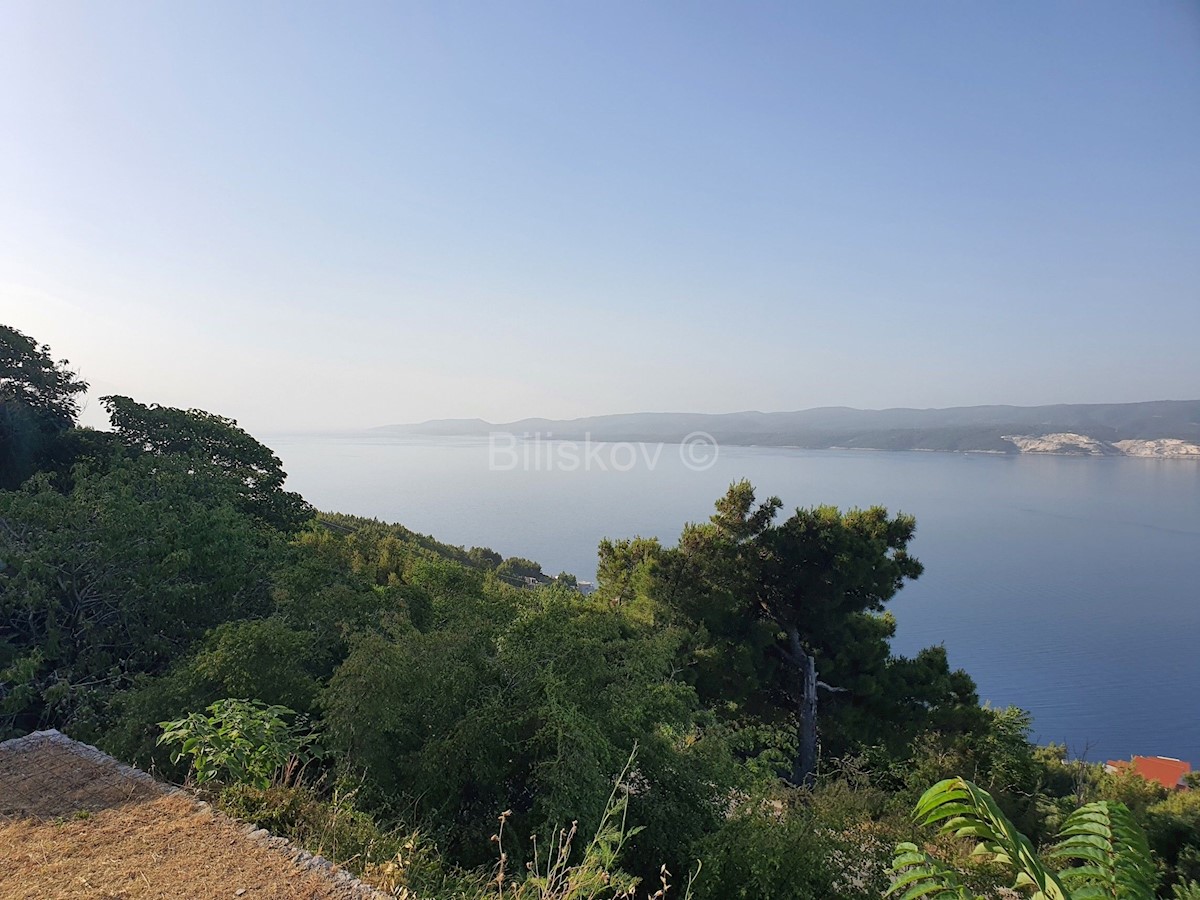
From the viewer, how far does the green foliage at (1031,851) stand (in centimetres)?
Result: 158

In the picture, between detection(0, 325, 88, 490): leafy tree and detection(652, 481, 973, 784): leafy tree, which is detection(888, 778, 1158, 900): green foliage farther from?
detection(0, 325, 88, 490): leafy tree

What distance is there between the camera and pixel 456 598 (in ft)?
24.8

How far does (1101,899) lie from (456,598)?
6685 mm

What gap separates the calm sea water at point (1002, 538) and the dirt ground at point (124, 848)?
82.9 ft

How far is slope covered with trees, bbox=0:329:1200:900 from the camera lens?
442cm

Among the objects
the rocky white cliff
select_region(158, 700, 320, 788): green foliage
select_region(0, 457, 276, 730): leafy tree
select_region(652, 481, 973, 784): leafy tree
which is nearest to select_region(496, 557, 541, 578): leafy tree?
select_region(652, 481, 973, 784): leafy tree

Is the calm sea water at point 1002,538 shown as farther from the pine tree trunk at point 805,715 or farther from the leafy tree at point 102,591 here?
the leafy tree at point 102,591

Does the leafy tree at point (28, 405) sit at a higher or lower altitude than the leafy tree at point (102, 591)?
higher

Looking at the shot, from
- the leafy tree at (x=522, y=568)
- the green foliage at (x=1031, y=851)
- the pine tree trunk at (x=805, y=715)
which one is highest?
the green foliage at (x=1031, y=851)

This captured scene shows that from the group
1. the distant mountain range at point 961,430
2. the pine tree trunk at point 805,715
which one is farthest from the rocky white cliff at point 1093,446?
the pine tree trunk at point 805,715

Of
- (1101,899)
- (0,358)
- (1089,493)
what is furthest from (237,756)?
(1089,493)

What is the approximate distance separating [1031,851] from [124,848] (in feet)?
13.2

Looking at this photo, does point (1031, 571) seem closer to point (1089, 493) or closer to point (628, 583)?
point (628, 583)

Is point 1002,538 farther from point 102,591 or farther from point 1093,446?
point 1093,446
